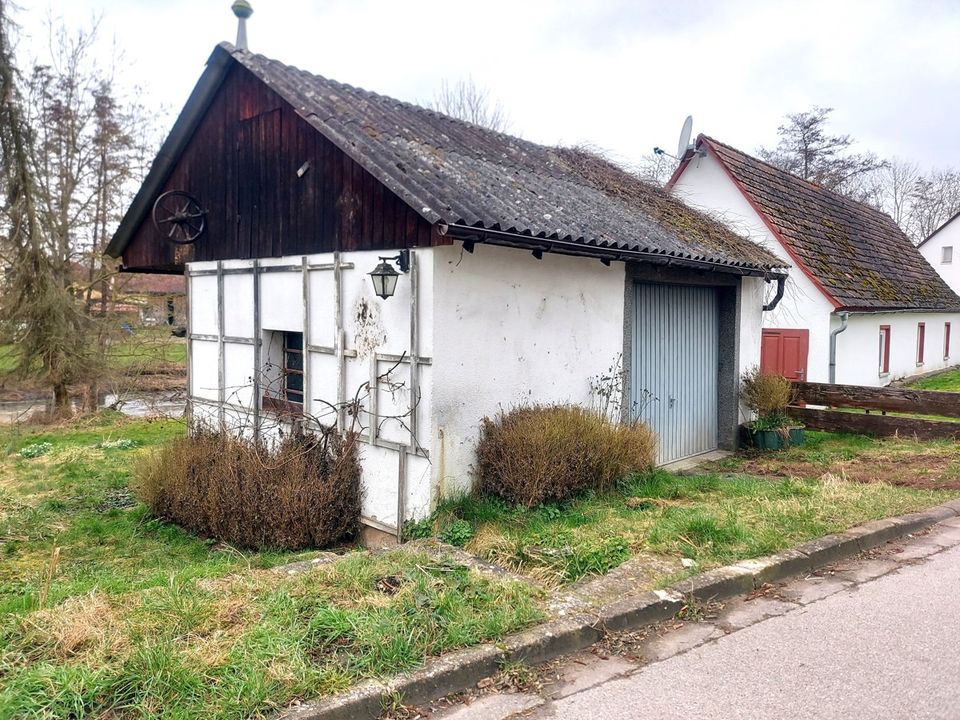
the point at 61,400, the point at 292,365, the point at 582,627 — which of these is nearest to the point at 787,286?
the point at 292,365

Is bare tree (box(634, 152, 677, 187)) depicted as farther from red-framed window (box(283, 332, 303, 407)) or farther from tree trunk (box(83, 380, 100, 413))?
tree trunk (box(83, 380, 100, 413))

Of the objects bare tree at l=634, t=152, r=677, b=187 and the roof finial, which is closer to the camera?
the roof finial

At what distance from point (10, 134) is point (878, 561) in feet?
58.9

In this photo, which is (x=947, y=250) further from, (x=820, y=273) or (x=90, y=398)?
(x=90, y=398)

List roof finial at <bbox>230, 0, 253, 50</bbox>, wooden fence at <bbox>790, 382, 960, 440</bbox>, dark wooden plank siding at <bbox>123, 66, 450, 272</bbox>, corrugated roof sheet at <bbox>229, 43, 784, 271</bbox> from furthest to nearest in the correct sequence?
wooden fence at <bbox>790, 382, 960, 440</bbox> → roof finial at <bbox>230, 0, 253, 50</bbox> → dark wooden plank siding at <bbox>123, 66, 450, 272</bbox> → corrugated roof sheet at <bbox>229, 43, 784, 271</bbox>

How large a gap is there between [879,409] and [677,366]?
355 cm

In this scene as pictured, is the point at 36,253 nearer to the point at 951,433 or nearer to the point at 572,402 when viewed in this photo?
the point at 572,402

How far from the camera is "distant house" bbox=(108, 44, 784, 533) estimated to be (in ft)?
22.4

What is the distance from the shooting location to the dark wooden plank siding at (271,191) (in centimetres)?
717

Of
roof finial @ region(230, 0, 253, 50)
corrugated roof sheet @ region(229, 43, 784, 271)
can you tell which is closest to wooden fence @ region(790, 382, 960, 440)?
corrugated roof sheet @ region(229, 43, 784, 271)

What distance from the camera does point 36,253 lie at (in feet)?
55.4

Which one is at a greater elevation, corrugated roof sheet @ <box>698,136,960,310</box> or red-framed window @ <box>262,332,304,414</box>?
corrugated roof sheet @ <box>698,136,960,310</box>

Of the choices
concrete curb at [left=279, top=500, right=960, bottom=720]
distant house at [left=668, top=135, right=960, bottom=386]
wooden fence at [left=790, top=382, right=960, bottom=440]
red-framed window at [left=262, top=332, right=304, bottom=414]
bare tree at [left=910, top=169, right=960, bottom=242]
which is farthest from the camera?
bare tree at [left=910, top=169, right=960, bottom=242]

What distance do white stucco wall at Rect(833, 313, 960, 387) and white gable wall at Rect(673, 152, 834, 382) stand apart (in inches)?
17.1
